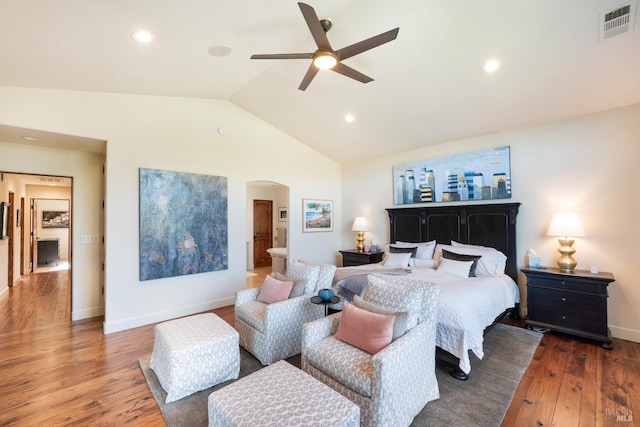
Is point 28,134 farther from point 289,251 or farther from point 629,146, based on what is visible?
point 629,146

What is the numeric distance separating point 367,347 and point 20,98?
4.51 meters

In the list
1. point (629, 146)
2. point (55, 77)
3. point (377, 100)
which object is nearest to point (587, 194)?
point (629, 146)

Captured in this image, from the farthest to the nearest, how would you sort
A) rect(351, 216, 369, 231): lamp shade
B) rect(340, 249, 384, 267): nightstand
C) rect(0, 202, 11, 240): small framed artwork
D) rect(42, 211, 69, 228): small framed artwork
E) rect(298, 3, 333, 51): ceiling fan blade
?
1. rect(42, 211, 69, 228): small framed artwork
2. rect(351, 216, 369, 231): lamp shade
3. rect(340, 249, 384, 267): nightstand
4. rect(0, 202, 11, 240): small framed artwork
5. rect(298, 3, 333, 51): ceiling fan blade

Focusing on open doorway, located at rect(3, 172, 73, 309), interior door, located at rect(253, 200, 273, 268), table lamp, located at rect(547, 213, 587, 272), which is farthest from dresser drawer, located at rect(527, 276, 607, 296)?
open doorway, located at rect(3, 172, 73, 309)

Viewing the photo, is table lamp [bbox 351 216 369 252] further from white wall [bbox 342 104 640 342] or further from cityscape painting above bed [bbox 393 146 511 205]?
white wall [bbox 342 104 640 342]

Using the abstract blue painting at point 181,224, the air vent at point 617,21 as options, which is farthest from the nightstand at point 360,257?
the air vent at point 617,21

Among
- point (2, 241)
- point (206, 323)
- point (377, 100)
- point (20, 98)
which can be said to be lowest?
point (206, 323)

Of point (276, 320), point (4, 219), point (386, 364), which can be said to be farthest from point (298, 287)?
point (4, 219)

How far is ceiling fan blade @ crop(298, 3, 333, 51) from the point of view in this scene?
1.96 meters

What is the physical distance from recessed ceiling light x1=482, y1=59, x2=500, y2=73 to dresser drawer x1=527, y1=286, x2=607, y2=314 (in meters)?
2.76

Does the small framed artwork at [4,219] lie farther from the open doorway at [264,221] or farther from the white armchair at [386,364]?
the white armchair at [386,364]

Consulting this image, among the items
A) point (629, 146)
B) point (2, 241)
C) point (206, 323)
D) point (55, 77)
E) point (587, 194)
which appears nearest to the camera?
point (206, 323)

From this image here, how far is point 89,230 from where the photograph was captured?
4.34 metres

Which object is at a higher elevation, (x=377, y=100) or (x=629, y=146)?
(x=377, y=100)
